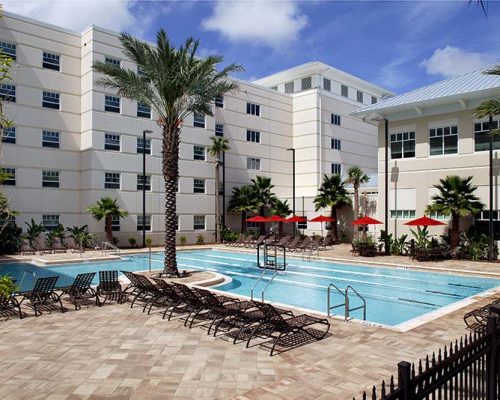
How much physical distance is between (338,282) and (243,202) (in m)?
20.7

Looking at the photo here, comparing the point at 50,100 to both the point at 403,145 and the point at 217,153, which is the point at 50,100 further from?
the point at 403,145

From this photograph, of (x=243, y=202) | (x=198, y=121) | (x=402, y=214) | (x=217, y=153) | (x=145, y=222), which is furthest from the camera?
(x=243, y=202)

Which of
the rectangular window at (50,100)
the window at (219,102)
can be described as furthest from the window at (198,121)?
the rectangular window at (50,100)

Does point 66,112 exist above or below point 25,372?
above

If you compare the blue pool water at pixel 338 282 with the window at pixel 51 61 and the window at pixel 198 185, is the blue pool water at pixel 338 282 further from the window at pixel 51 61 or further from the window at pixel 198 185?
the window at pixel 51 61

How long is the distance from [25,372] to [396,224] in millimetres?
24766

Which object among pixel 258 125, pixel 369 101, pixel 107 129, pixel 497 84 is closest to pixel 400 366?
Answer: pixel 497 84

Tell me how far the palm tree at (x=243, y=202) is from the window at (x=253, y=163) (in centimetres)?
352

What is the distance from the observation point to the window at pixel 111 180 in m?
32.5

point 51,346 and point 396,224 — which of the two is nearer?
point 51,346

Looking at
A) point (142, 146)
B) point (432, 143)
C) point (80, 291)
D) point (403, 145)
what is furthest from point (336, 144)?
point (80, 291)

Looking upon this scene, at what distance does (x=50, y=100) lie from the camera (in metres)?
31.7

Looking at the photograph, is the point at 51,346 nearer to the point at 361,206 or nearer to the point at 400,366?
the point at 400,366

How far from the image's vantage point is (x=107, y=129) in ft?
106
